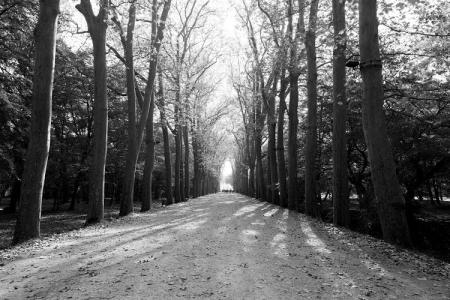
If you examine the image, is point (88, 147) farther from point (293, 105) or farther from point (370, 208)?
point (370, 208)

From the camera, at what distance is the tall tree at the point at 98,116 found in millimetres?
11266

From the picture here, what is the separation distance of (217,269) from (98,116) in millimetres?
7964

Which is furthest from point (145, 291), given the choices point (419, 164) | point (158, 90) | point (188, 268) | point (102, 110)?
point (158, 90)

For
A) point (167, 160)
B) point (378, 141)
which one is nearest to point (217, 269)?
point (378, 141)

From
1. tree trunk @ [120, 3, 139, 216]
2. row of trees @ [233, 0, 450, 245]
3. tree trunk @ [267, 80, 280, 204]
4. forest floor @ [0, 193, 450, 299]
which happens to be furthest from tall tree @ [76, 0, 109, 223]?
tree trunk @ [267, 80, 280, 204]

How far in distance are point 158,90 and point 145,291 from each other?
18.4 m

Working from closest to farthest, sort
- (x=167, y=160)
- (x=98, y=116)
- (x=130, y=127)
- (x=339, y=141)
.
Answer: (x=339, y=141) < (x=98, y=116) < (x=130, y=127) < (x=167, y=160)

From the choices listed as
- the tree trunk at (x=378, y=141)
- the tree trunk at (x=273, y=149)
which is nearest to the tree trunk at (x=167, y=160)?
the tree trunk at (x=273, y=149)

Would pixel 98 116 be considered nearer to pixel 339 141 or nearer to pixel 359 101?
pixel 339 141

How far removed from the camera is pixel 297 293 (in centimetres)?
430

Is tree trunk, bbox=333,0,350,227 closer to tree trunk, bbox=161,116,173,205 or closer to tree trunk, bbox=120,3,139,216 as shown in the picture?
tree trunk, bbox=120,3,139,216

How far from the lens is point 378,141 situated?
7.05 m

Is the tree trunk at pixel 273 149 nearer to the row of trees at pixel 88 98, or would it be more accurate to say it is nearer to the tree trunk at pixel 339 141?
the row of trees at pixel 88 98

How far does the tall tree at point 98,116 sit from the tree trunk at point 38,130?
3.31m
